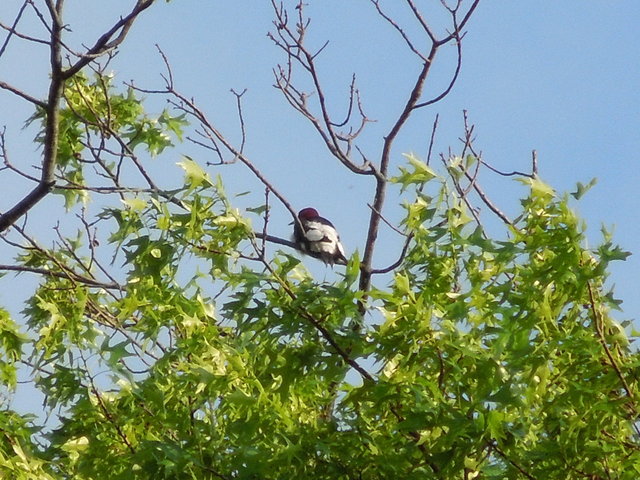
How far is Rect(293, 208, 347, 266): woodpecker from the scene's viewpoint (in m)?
9.11

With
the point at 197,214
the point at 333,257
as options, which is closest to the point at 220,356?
the point at 197,214

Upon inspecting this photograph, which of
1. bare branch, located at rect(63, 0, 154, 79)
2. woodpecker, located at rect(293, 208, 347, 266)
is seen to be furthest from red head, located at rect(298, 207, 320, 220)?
bare branch, located at rect(63, 0, 154, 79)

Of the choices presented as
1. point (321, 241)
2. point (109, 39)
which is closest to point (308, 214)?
point (321, 241)

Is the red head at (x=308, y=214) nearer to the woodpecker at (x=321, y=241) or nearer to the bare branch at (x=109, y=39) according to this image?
the woodpecker at (x=321, y=241)

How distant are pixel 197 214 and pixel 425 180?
3.76 feet

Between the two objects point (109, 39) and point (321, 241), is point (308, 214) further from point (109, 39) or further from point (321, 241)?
→ point (109, 39)

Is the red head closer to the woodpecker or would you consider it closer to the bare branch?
the woodpecker

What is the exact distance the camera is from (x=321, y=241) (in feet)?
30.0

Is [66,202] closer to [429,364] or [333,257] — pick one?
[333,257]

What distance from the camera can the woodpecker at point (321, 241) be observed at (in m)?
9.11

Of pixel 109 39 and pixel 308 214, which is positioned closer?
pixel 109 39

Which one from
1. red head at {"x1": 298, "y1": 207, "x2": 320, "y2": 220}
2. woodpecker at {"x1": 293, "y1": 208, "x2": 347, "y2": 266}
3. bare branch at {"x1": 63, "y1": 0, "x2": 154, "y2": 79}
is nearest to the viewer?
bare branch at {"x1": 63, "y1": 0, "x2": 154, "y2": 79}

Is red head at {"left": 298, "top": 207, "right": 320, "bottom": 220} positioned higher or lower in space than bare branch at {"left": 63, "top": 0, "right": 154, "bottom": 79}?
higher

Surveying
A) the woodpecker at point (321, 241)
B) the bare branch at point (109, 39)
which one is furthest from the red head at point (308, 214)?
the bare branch at point (109, 39)
